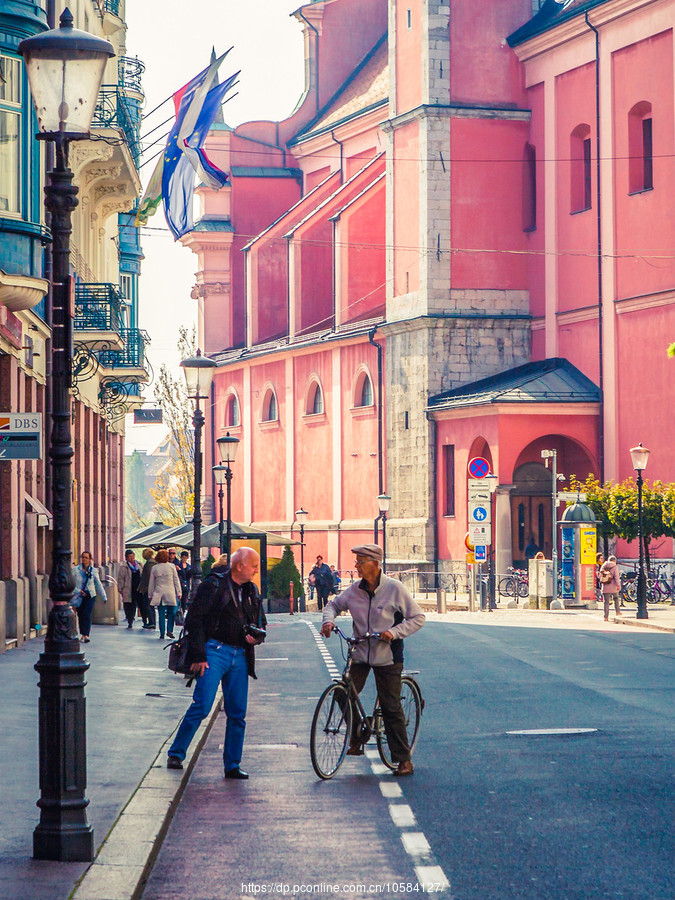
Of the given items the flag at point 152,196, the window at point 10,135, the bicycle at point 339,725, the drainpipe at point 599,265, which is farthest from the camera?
the drainpipe at point 599,265

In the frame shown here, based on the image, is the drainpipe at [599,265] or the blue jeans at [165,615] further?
the drainpipe at [599,265]

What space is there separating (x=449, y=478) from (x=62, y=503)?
44.7 metres

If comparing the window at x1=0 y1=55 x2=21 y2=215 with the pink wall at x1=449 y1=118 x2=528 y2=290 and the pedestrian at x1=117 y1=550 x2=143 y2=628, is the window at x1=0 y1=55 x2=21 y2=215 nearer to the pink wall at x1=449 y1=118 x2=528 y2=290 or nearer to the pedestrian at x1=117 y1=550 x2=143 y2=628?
the pedestrian at x1=117 y1=550 x2=143 y2=628

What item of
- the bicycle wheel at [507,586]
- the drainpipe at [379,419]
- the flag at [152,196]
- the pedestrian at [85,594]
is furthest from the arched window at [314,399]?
the pedestrian at [85,594]

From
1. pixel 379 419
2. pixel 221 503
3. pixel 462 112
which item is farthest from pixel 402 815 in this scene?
pixel 379 419

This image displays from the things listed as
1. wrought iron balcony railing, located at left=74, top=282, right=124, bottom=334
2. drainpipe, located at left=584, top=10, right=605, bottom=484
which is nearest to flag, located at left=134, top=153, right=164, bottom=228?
wrought iron balcony railing, located at left=74, top=282, right=124, bottom=334

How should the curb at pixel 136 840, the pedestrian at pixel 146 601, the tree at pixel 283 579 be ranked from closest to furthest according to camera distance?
the curb at pixel 136 840
the pedestrian at pixel 146 601
the tree at pixel 283 579

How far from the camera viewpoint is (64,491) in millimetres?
8539

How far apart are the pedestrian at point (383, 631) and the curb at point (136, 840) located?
1423mm

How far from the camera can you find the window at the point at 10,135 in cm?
2247

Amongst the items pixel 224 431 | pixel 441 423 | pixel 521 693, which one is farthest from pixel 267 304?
pixel 521 693

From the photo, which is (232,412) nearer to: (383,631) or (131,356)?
(131,356)

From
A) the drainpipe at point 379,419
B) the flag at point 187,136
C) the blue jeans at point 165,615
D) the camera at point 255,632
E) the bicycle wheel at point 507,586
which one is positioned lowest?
the bicycle wheel at point 507,586

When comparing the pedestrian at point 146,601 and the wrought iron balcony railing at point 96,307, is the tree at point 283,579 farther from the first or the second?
the wrought iron balcony railing at point 96,307
